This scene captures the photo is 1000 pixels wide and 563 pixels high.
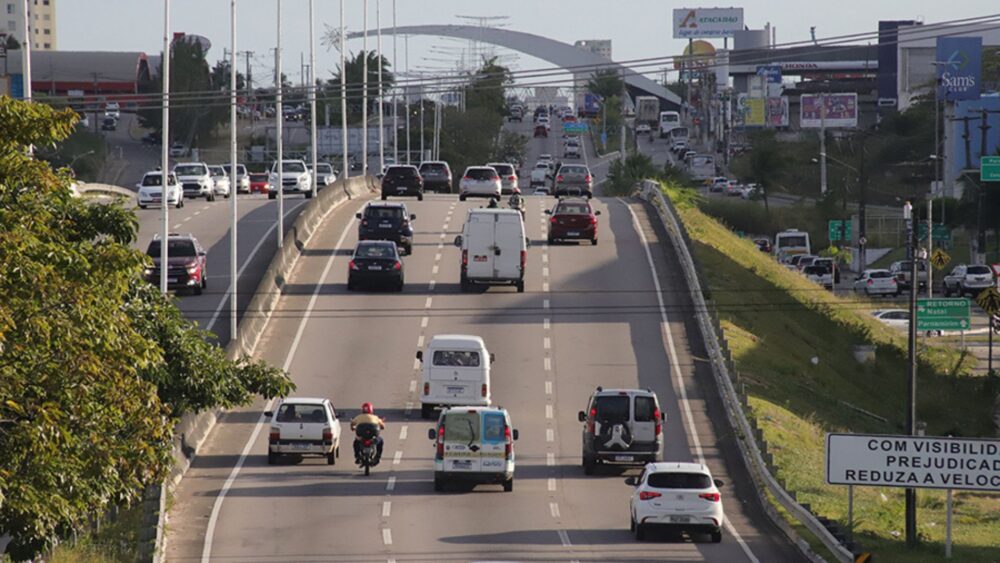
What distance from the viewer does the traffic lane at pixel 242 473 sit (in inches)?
1245

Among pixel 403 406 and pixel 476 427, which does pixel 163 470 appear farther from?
pixel 403 406

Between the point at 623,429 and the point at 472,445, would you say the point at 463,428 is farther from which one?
the point at 623,429

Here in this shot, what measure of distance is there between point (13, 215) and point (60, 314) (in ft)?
4.38

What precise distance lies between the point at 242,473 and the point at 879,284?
6584cm

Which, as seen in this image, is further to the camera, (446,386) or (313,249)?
(313,249)

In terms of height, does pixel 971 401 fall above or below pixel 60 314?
below

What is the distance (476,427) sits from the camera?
3578cm

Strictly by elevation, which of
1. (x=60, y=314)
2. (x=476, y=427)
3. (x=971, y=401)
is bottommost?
(x=971, y=401)

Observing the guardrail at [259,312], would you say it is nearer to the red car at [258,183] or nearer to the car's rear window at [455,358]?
the car's rear window at [455,358]

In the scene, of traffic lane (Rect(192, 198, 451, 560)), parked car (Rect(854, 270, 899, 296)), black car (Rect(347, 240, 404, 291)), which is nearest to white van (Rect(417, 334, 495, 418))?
traffic lane (Rect(192, 198, 451, 560))

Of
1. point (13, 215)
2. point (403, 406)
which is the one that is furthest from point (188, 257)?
point (13, 215)

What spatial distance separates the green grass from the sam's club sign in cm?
4901

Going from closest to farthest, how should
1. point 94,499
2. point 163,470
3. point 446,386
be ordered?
point 94,499 → point 163,470 → point 446,386

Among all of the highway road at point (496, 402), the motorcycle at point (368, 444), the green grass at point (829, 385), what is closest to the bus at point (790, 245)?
the green grass at point (829, 385)
